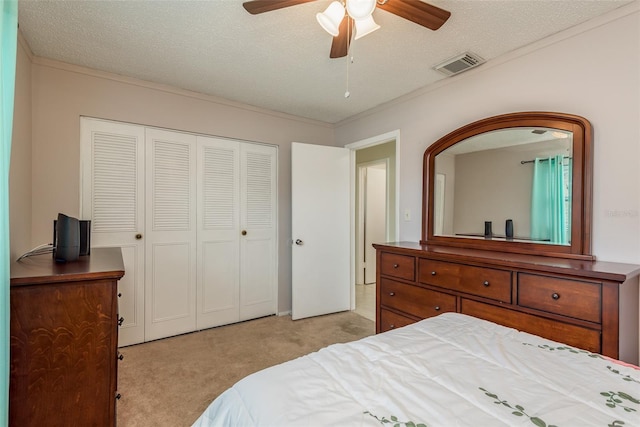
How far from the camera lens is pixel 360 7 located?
135cm

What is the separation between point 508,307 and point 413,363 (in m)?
1.17

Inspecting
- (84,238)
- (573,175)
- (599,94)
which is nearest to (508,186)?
(573,175)

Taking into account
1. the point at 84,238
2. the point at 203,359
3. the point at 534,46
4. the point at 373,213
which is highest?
the point at 534,46

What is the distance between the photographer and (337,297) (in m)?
3.73

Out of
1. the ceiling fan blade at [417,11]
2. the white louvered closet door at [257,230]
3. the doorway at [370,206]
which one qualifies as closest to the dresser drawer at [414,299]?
the white louvered closet door at [257,230]

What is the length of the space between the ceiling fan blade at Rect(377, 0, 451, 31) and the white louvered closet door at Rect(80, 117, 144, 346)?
245cm

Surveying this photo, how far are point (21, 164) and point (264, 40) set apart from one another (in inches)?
73.9

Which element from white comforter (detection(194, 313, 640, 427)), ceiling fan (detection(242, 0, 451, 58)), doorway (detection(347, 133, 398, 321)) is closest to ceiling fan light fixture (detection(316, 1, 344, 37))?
ceiling fan (detection(242, 0, 451, 58))

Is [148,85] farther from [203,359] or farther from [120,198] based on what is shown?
[203,359]

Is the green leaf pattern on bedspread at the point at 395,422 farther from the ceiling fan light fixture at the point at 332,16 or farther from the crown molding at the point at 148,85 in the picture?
the crown molding at the point at 148,85

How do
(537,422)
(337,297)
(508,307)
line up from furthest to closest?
1. (337,297)
2. (508,307)
3. (537,422)

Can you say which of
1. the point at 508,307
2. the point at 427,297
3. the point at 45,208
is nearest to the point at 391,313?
the point at 427,297

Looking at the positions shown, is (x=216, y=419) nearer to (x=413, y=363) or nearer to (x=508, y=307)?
(x=413, y=363)

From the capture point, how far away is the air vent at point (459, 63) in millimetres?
2250
